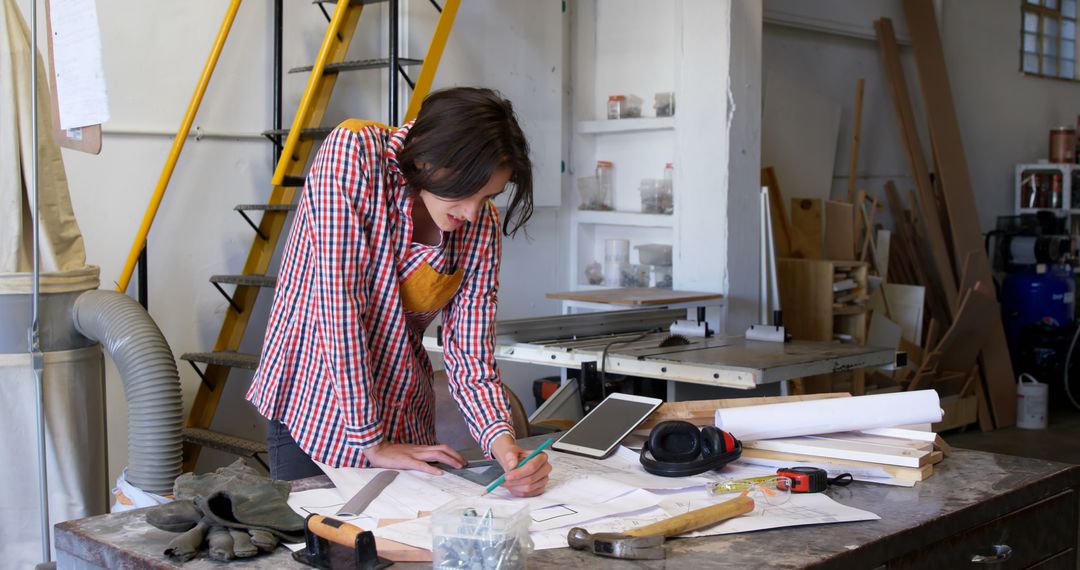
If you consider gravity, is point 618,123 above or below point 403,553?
above

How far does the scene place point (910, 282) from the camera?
6523 mm

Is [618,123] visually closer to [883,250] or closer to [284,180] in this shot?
[284,180]

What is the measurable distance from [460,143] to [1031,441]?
513cm

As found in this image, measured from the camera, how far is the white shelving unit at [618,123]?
194 inches

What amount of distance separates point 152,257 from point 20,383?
106 cm

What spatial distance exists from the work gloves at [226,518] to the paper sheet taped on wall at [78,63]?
1.34 m

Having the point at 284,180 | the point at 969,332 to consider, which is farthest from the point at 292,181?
the point at 969,332

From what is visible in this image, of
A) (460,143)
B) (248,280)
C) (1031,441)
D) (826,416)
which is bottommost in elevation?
(1031,441)

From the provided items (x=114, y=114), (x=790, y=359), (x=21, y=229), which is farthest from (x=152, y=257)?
(x=790, y=359)

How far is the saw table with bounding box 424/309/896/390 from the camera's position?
298cm

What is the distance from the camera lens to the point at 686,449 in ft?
6.13

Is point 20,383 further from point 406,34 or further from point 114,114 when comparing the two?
point 406,34

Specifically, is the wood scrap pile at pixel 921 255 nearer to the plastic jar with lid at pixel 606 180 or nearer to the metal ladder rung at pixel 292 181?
the plastic jar with lid at pixel 606 180

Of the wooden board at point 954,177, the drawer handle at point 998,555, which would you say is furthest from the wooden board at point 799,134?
the drawer handle at point 998,555
